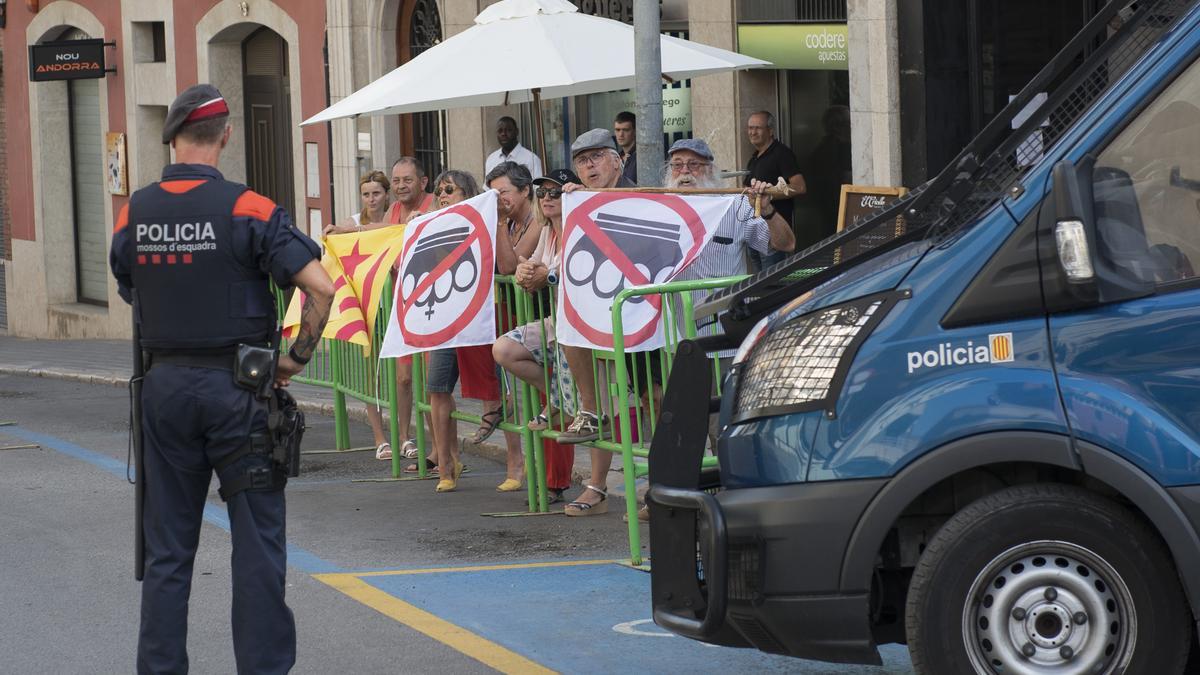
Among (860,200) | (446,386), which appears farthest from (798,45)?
(446,386)

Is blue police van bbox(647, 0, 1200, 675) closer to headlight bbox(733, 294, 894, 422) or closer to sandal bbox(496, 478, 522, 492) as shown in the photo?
headlight bbox(733, 294, 894, 422)

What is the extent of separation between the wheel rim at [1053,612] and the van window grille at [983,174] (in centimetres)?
96

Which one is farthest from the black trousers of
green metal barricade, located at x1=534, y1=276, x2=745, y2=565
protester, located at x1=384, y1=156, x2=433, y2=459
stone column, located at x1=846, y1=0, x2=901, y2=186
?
stone column, located at x1=846, y1=0, x2=901, y2=186

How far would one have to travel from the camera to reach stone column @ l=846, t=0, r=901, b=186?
13234 millimetres

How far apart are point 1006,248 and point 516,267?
461 centimetres

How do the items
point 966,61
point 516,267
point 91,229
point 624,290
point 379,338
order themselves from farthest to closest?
point 91,229, point 966,61, point 379,338, point 516,267, point 624,290

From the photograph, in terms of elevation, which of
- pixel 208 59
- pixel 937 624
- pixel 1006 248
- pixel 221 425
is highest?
pixel 208 59

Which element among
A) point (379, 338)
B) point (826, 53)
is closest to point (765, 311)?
point (379, 338)

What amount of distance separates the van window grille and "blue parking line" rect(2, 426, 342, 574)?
271 centimetres

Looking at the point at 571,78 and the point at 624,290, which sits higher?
the point at 571,78

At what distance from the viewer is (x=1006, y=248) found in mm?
5051

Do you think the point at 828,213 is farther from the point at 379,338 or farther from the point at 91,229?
the point at 91,229

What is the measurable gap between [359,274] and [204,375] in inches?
196

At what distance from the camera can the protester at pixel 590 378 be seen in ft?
28.6
